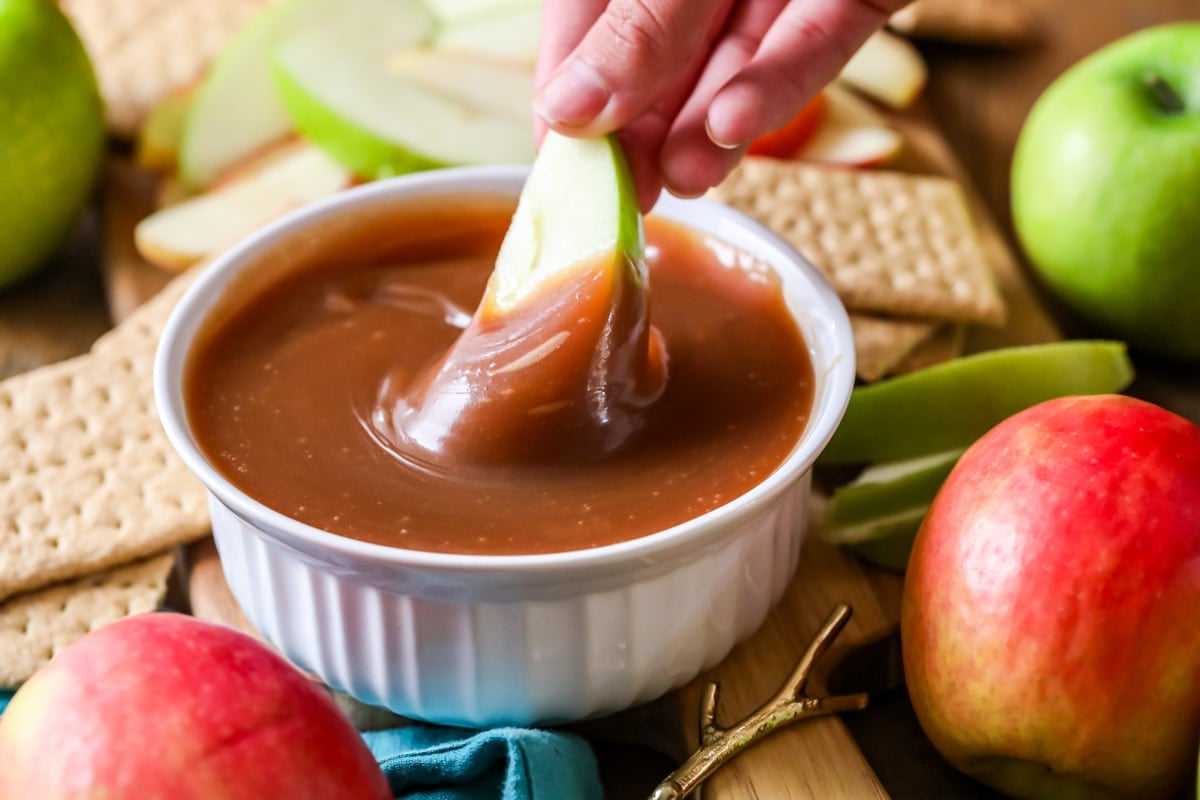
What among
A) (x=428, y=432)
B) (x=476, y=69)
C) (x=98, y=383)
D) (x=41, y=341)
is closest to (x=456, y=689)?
(x=428, y=432)

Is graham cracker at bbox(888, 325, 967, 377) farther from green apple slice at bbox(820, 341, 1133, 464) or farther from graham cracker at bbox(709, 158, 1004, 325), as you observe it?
green apple slice at bbox(820, 341, 1133, 464)

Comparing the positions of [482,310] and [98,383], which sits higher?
[482,310]

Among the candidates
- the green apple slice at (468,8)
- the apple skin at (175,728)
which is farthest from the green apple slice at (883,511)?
the green apple slice at (468,8)

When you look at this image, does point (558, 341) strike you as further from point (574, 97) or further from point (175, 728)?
point (175, 728)

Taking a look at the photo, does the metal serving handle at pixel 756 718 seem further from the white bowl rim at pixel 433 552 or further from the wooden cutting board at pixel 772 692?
the white bowl rim at pixel 433 552

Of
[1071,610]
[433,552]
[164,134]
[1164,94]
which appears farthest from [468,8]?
[1071,610]

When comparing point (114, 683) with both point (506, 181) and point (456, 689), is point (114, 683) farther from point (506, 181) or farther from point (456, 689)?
point (506, 181)
